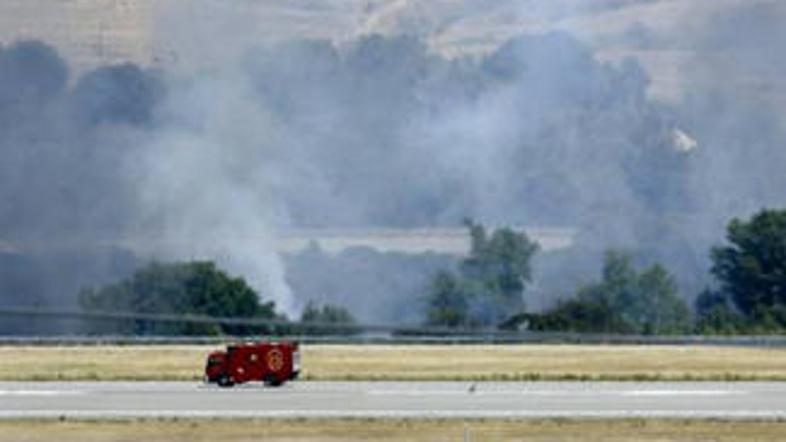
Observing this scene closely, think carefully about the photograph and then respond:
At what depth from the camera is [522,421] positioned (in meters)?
87.0

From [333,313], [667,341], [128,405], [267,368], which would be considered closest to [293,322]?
[333,313]

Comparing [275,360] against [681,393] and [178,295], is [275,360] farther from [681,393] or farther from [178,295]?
[178,295]

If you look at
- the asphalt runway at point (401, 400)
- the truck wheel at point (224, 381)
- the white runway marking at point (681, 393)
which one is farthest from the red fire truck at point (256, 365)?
the white runway marking at point (681, 393)

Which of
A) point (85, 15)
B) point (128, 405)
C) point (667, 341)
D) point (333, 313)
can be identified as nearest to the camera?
point (128, 405)

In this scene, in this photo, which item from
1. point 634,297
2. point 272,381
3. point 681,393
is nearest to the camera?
point 681,393

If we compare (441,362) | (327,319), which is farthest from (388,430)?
(327,319)

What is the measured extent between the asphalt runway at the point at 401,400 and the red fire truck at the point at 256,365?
0.69 meters

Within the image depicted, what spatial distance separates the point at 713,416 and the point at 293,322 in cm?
8166

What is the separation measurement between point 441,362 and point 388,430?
120ft

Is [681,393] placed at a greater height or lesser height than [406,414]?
greater

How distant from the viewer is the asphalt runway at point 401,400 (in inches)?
3563

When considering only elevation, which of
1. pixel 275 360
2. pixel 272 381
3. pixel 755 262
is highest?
pixel 755 262

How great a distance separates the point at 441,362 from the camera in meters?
122

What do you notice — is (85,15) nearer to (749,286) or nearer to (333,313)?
(333,313)
